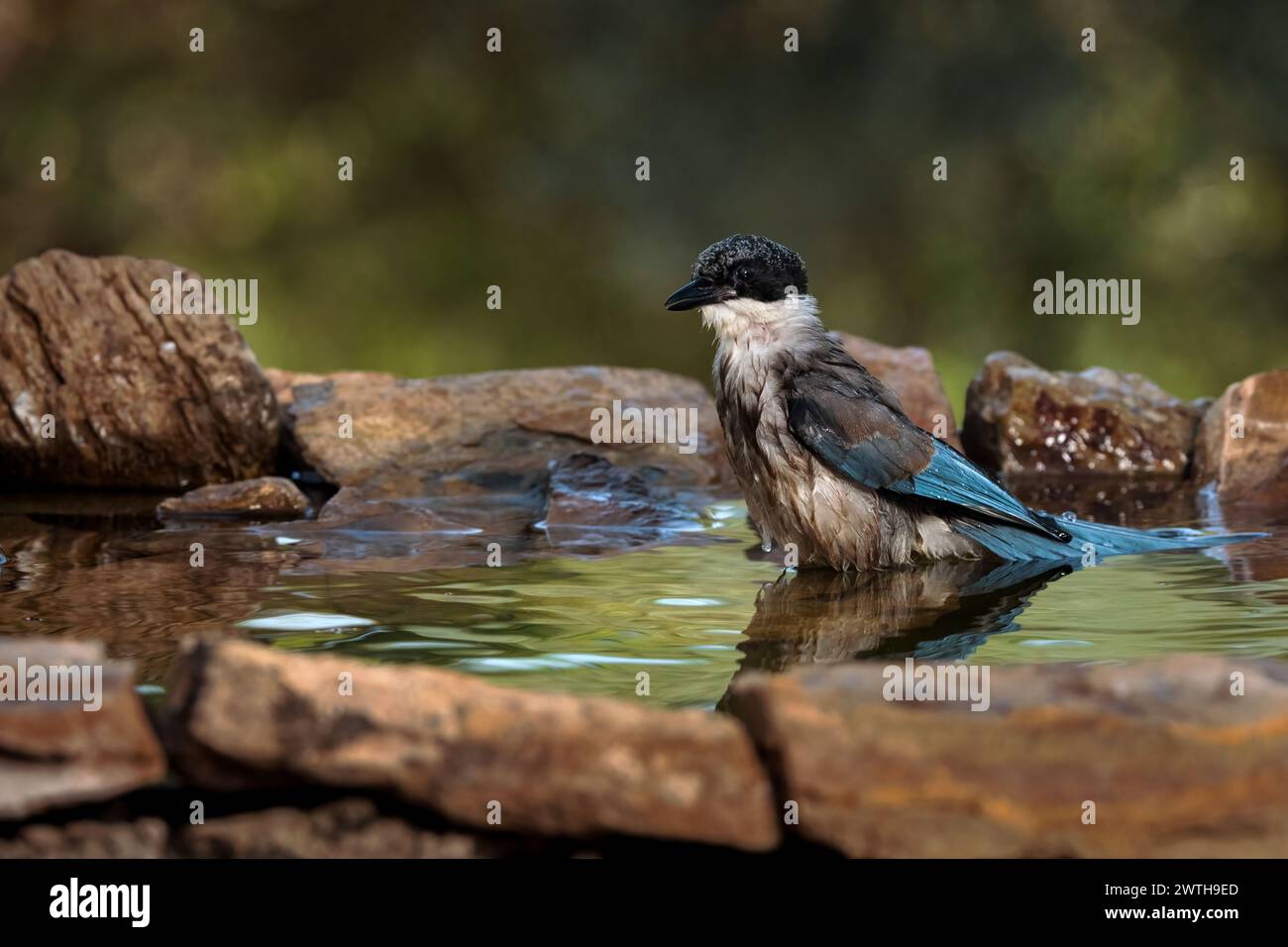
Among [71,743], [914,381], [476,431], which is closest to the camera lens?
[71,743]

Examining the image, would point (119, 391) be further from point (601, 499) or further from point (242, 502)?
point (601, 499)

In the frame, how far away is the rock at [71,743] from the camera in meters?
2.19

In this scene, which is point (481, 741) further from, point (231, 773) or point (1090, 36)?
point (1090, 36)

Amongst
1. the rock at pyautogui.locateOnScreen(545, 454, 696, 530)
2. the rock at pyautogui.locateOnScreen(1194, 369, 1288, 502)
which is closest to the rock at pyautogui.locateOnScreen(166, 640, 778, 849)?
the rock at pyautogui.locateOnScreen(545, 454, 696, 530)

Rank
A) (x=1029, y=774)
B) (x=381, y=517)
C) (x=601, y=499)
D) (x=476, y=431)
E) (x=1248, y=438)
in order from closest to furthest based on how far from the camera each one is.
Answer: (x=1029, y=774) → (x=381, y=517) → (x=601, y=499) → (x=1248, y=438) → (x=476, y=431)

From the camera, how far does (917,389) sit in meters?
6.53

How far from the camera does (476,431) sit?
6082 millimetres

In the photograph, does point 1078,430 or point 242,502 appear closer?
point 242,502

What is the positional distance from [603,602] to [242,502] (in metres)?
1.99

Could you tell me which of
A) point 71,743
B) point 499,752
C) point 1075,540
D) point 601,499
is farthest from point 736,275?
point 71,743

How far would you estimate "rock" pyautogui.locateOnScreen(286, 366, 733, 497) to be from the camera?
19.1 feet
